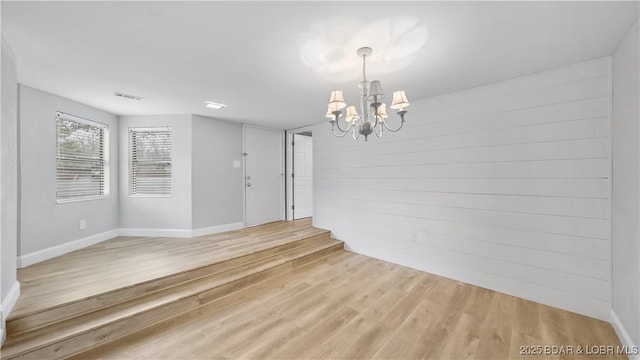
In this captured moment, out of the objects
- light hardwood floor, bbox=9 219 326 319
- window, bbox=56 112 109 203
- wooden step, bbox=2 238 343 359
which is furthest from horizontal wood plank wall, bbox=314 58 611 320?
window, bbox=56 112 109 203

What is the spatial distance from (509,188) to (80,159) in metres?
5.87

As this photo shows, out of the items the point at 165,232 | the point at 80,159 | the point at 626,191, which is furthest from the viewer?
the point at 165,232

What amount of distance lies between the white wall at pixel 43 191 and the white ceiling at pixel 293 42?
379mm

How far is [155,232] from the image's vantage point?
Result: 4344mm

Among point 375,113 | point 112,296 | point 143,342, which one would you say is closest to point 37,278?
point 112,296

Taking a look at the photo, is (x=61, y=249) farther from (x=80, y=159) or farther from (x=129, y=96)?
(x=129, y=96)

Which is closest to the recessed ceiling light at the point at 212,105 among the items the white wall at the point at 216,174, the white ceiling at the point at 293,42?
the white ceiling at the point at 293,42

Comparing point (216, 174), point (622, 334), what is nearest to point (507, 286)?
point (622, 334)

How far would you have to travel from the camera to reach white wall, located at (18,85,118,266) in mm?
2916

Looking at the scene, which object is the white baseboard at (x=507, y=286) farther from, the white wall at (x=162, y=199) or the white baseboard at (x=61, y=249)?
the white baseboard at (x=61, y=249)

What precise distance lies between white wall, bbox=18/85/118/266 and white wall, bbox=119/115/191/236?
0.61 metres

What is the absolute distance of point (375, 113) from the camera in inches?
80.7

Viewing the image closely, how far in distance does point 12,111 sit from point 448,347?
4.26m

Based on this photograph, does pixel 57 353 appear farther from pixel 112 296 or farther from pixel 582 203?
pixel 582 203
